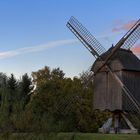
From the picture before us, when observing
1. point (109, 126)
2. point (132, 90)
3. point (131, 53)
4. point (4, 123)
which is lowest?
point (4, 123)

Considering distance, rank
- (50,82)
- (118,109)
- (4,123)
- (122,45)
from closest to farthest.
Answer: (4,123) < (118,109) < (122,45) < (50,82)

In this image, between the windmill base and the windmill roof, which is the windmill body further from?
the windmill base

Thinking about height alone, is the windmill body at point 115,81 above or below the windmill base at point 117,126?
above

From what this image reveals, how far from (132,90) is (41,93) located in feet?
72.4

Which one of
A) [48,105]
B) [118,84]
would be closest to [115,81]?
[118,84]

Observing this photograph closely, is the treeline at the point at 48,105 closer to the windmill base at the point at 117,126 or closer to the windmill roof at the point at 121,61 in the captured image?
the windmill roof at the point at 121,61

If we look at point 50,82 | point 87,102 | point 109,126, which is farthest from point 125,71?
point 50,82

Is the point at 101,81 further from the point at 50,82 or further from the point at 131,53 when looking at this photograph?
the point at 50,82

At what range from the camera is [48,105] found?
176ft

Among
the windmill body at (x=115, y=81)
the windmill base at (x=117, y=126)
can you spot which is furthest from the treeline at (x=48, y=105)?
the windmill base at (x=117, y=126)

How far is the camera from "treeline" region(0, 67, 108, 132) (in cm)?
986

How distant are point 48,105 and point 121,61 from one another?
64.7 ft

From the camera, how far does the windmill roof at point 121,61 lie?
3522cm

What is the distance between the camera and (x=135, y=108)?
34844 millimetres
